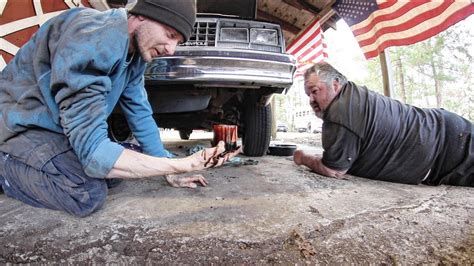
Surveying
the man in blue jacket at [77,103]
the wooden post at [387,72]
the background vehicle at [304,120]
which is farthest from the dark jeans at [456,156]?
the background vehicle at [304,120]

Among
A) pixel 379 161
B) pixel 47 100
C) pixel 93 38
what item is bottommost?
pixel 379 161

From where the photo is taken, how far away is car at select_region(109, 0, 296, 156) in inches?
88.7

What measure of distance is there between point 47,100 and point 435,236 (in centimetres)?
177

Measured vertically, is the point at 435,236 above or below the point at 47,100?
below

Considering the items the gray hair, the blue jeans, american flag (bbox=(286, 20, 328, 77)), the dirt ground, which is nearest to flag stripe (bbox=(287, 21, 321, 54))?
american flag (bbox=(286, 20, 328, 77))

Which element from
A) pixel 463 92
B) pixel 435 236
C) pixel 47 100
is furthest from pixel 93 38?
pixel 463 92

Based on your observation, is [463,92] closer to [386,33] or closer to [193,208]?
[386,33]

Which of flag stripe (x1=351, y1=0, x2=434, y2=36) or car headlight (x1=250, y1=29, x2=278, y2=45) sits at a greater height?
flag stripe (x1=351, y1=0, x2=434, y2=36)

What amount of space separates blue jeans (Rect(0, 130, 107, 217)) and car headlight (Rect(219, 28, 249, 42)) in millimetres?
1700

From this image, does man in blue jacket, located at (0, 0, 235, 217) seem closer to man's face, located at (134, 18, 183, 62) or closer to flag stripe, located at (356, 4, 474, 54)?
man's face, located at (134, 18, 183, 62)

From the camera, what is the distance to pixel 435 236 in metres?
1.14

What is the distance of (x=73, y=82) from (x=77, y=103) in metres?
0.08

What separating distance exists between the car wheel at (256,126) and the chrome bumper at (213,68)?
495 millimetres

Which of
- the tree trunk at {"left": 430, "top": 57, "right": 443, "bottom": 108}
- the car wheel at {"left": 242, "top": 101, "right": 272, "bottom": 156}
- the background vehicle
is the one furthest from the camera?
the background vehicle
